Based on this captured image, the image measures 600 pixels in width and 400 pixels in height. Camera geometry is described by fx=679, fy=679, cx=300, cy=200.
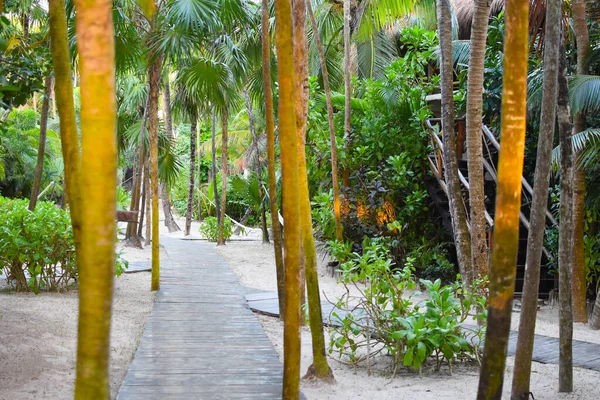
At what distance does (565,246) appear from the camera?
18.1 feet

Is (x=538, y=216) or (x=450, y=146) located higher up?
(x=450, y=146)

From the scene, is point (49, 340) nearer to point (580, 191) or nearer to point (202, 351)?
point (202, 351)

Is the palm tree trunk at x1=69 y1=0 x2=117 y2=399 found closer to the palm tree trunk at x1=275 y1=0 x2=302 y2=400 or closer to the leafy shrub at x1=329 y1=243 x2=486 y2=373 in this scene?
the palm tree trunk at x1=275 y1=0 x2=302 y2=400

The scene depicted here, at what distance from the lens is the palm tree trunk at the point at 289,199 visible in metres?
4.21

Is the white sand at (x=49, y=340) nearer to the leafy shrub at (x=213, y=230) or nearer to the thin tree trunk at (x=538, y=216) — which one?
the thin tree trunk at (x=538, y=216)

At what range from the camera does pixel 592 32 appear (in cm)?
929

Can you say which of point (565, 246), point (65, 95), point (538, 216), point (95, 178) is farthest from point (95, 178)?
point (565, 246)

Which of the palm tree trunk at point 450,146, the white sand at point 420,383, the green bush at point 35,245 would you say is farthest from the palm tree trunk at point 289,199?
the green bush at point 35,245

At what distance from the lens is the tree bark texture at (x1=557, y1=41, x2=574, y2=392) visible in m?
5.34

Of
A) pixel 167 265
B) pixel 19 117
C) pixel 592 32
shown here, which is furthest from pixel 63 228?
pixel 19 117

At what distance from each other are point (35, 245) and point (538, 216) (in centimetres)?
715

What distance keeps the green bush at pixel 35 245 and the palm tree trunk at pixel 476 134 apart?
5.67 meters

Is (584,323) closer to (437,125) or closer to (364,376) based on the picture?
(364,376)

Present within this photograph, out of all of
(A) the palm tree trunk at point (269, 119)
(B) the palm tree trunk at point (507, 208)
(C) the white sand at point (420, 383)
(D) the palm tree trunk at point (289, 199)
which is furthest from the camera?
(A) the palm tree trunk at point (269, 119)
